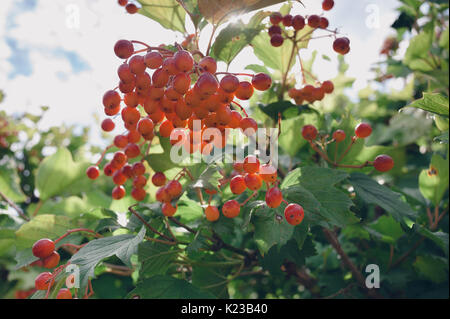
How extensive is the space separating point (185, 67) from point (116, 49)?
288 millimetres

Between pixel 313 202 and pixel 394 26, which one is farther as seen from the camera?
pixel 394 26

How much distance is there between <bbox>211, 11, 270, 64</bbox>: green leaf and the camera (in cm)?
121

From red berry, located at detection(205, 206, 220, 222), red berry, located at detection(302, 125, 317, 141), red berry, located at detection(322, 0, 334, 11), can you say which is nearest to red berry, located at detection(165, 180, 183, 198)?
red berry, located at detection(205, 206, 220, 222)

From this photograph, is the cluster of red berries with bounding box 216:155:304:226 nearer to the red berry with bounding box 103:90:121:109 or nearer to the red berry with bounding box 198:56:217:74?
the red berry with bounding box 198:56:217:74

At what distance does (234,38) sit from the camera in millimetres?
1247

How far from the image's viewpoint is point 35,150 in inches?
111

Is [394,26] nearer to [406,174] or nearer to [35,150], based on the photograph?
[406,174]

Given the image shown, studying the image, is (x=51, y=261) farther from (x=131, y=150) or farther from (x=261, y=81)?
(x=261, y=81)

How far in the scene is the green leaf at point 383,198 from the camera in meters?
1.20

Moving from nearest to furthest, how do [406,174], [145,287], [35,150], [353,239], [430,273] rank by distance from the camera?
[145,287]
[430,273]
[353,239]
[406,174]
[35,150]

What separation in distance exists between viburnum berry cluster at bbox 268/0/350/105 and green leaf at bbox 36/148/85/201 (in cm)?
128

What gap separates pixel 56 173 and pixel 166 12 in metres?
1.14
